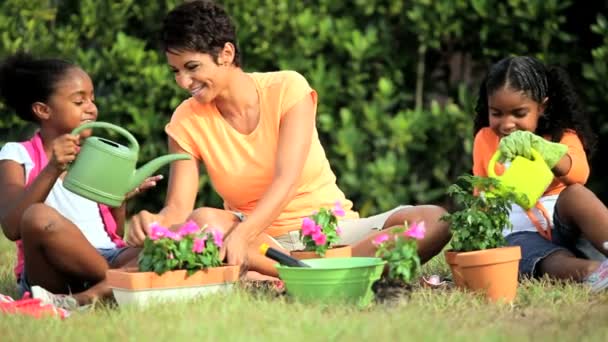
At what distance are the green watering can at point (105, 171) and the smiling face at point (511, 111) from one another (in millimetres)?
1318

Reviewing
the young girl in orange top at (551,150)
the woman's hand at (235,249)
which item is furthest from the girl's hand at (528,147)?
the woman's hand at (235,249)

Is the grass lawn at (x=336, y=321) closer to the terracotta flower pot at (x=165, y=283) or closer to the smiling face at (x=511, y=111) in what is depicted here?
the terracotta flower pot at (x=165, y=283)

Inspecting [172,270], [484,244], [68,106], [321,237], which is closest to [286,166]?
[321,237]

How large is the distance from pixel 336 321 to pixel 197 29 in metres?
1.31

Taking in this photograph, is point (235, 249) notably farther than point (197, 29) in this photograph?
No

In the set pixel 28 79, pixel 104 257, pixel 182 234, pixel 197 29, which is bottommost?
pixel 104 257

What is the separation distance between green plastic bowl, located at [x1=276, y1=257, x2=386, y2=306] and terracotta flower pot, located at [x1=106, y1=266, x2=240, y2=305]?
0.23m

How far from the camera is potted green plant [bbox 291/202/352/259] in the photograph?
367 cm

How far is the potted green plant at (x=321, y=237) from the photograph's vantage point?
367 cm

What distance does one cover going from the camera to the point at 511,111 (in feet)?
13.8

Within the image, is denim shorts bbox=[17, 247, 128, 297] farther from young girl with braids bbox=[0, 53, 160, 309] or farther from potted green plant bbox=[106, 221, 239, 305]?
potted green plant bbox=[106, 221, 239, 305]

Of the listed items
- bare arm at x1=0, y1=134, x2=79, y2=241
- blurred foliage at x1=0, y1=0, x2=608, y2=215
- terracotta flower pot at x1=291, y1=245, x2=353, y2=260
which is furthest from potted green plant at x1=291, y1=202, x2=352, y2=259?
blurred foliage at x1=0, y1=0, x2=608, y2=215

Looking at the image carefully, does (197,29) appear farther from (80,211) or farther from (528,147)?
(528,147)

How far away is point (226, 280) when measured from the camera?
11.8 feet
